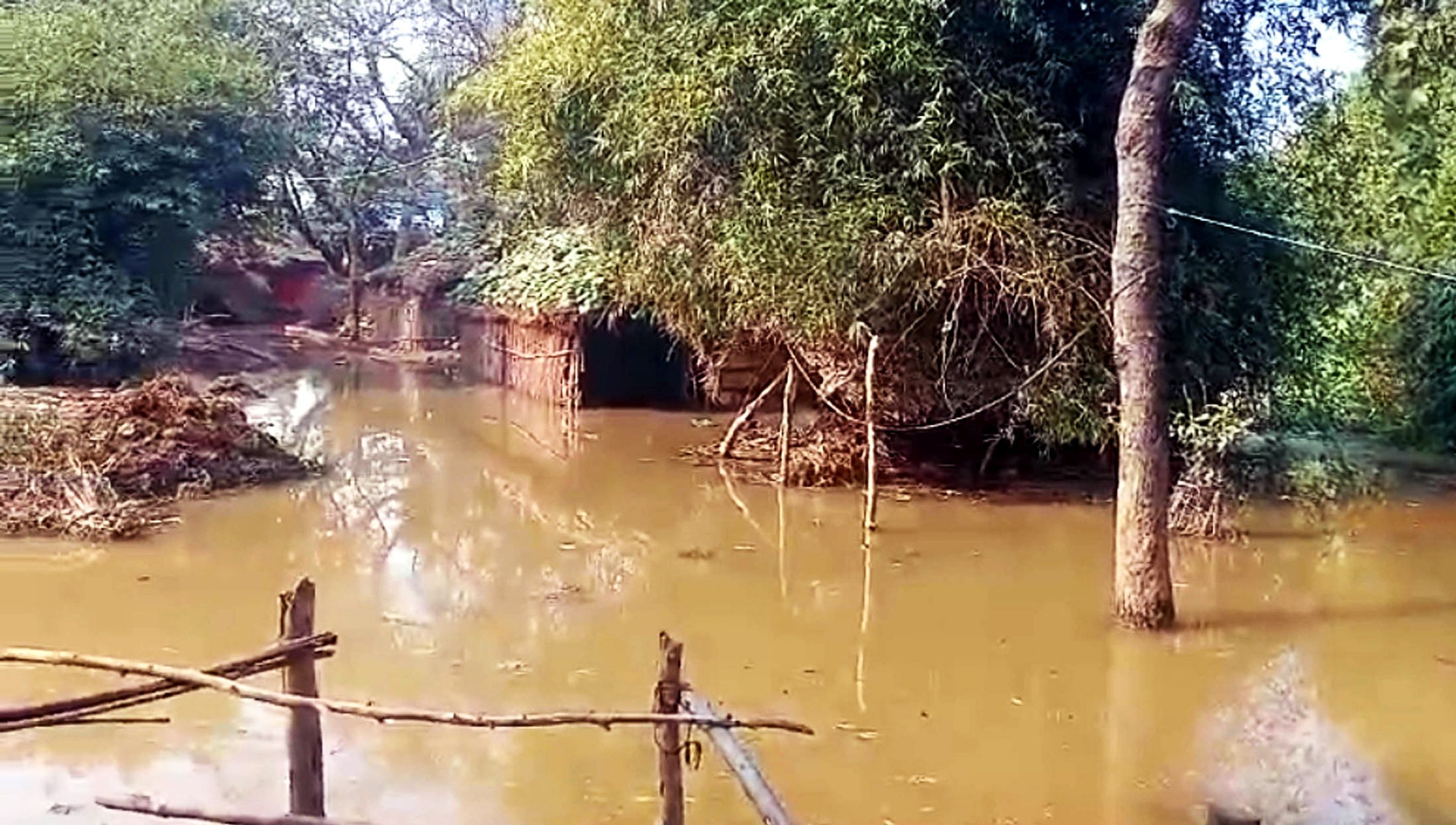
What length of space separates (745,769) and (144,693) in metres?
1.38

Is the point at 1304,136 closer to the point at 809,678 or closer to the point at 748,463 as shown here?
the point at 748,463

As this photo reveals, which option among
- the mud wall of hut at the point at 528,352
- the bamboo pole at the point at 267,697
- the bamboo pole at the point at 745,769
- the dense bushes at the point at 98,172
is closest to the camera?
the bamboo pole at the point at 267,697

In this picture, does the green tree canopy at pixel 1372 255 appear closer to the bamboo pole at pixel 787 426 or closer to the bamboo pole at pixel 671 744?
the bamboo pole at pixel 787 426

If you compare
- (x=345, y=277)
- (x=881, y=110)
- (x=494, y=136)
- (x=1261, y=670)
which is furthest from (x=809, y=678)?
(x=345, y=277)

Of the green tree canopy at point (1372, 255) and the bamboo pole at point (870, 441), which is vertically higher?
the green tree canopy at point (1372, 255)

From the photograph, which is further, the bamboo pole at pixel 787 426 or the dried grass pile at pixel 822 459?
the dried grass pile at pixel 822 459

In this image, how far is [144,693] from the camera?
2.54m

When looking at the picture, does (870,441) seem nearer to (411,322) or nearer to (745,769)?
(745,769)

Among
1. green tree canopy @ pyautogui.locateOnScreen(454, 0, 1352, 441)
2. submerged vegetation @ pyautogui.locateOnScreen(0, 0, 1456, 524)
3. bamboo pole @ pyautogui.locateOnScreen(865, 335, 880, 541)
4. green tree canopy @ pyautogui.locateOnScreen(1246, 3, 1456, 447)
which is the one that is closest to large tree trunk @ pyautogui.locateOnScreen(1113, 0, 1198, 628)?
submerged vegetation @ pyautogui.locateOnScreen(0, 0, 1456, 524)

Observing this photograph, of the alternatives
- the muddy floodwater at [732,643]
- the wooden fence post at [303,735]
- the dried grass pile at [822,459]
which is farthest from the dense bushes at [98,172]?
the wooden fence post at [303,735]

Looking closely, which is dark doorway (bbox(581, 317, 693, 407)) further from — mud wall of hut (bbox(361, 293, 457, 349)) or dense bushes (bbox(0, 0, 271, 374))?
mud wall of hut (bbox(361, 293, 457, 349))

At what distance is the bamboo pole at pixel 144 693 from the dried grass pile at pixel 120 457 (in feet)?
21.4

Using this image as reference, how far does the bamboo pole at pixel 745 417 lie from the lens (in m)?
12.3

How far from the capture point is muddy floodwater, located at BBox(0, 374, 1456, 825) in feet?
17.1
